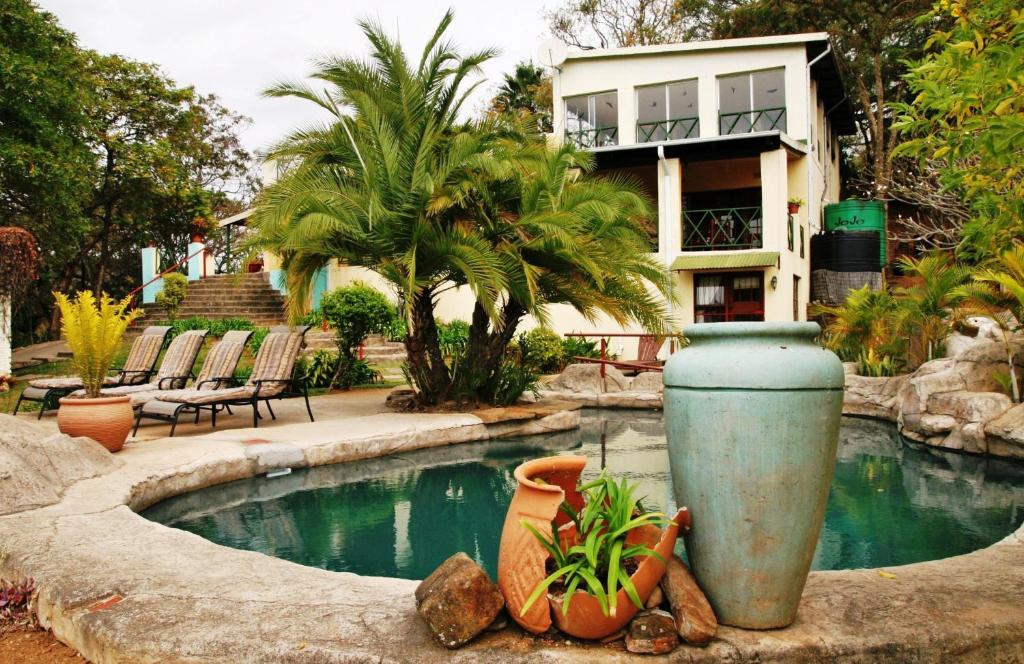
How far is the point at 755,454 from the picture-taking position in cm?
245

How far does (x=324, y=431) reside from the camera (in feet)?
25.4

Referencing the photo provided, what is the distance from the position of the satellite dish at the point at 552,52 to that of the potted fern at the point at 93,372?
15.7 m

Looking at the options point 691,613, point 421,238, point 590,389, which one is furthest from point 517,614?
point 590,389

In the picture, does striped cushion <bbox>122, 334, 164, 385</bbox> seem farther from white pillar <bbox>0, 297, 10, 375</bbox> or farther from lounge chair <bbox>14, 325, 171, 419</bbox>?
white pillar <bbox>0, 297, 10, 375</bbox>

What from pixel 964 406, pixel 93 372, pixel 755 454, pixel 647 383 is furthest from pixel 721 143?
pixel 755 454

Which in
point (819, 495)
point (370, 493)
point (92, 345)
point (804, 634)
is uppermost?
point (92, 345)

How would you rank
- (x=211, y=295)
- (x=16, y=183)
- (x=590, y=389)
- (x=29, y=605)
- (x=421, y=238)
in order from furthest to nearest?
(x=211, y=295)
(x=16, y=183)
(x=590, y=389)
(x=421, y=238)
(x=29, y=605)

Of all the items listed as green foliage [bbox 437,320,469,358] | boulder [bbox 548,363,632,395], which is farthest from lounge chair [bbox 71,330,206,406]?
green foliage [bbox 437,320,469,358]

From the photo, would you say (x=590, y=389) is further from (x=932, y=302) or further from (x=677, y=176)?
(x=677, y=176)

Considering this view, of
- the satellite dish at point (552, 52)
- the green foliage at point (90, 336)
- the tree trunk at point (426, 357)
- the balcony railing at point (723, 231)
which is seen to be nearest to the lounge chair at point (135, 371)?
the green foliage at point (90, 336)

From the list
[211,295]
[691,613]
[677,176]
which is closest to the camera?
[691,613]

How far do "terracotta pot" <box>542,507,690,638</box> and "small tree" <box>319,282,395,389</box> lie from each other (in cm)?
1065

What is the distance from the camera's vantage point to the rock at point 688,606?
2.49m

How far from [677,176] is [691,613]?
17.2 m
